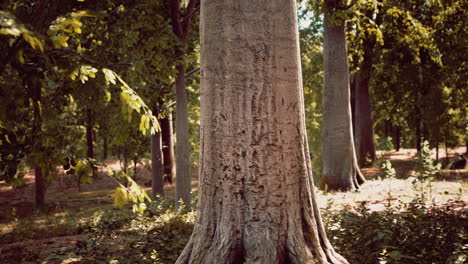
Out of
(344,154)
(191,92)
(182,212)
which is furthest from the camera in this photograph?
(191,92)

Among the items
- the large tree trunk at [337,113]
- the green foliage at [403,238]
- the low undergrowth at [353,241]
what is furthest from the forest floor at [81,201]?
the large tree trunk at [337,113]

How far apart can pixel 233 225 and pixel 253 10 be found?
2139 mm

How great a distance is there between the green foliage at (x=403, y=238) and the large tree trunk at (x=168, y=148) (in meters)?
14.3

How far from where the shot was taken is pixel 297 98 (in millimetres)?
3539

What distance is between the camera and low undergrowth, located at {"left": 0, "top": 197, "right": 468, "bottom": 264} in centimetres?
402

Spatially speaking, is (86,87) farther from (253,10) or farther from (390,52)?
(390,52)

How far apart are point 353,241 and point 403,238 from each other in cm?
63

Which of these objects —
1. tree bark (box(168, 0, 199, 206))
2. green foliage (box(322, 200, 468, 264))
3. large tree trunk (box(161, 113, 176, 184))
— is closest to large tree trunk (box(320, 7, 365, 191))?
tree bark (box(168, 0, 199, 206))

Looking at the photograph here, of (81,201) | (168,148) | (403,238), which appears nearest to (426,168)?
(403,238)

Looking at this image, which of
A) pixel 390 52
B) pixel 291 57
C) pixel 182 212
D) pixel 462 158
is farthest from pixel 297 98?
pixel 462 158

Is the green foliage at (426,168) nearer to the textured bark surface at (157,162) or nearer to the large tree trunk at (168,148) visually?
the textured bark surface at (157,162)

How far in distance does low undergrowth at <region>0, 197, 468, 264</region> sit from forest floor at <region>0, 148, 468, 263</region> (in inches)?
7.7

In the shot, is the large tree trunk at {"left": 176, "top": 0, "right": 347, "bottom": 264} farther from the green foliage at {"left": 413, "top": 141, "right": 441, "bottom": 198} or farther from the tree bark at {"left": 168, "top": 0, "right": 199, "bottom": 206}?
the tree bark at {"left": 168, "top": 0, "right": 199, "bottom": 206}

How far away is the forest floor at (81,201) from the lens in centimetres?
621
